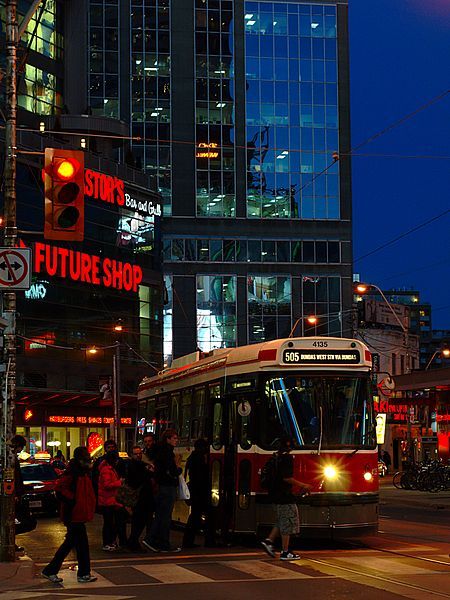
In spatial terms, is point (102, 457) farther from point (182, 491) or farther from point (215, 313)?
point (215, 313)

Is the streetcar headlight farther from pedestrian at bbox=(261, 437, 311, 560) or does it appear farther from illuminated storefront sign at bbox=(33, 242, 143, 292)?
illuminated storefront sign at bbox=(33, 242, 143, 292)

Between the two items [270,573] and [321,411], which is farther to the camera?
[321,411]

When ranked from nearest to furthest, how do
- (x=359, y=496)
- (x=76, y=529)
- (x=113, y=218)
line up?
(x=76, y=529) < (x=359, y=496) < (x=113, y=218)

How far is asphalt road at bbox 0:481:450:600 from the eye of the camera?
41.3 ft

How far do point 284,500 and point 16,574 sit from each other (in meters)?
4.16

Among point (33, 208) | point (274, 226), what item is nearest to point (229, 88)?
point (274, 226)

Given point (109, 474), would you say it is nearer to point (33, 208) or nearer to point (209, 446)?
point (209, 446)

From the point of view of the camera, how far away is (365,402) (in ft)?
59.9

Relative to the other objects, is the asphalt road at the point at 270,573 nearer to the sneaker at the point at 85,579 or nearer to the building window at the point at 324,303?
the sneaker at the point at 85,579

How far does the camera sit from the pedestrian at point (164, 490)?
17.7 meters

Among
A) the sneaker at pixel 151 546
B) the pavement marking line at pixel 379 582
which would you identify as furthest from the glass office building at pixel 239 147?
the pavement marking line at pixel 379 582

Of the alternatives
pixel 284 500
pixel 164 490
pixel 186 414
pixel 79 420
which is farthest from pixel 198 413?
pixel 79 420

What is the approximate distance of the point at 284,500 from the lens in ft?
53.8

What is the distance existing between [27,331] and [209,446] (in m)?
40.8
